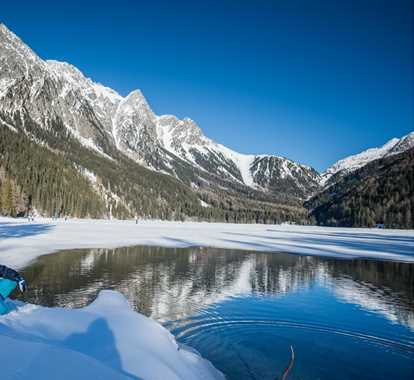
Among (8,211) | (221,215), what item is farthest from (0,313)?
(221,215)

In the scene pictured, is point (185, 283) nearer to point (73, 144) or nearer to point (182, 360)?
point (182, 360)

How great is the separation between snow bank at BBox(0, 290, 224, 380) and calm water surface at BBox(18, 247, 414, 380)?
1.72 meters

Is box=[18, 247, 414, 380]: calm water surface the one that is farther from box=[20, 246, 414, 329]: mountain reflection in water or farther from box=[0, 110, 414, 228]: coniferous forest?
box=[0, 110, 414, 228]: coniferous forest

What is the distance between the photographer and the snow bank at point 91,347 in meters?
4.88

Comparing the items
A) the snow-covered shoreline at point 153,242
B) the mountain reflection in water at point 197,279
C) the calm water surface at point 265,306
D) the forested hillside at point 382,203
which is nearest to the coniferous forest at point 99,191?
the forested hillside at point 382,203

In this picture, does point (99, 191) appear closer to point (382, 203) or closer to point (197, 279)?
point (382, 203)

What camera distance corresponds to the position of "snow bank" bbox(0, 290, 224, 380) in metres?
4.88

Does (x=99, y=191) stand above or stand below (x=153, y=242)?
above

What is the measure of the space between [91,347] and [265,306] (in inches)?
358

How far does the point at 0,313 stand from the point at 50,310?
1.16 meters

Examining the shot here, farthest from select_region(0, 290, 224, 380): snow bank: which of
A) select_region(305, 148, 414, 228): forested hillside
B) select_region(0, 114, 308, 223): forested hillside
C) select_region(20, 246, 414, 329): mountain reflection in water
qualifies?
select_region(305, 148, 414, 228): forested hillside

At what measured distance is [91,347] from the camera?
6.46 meters

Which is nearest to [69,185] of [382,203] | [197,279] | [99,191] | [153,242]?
[99,191]

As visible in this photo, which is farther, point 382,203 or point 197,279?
point 382,203
